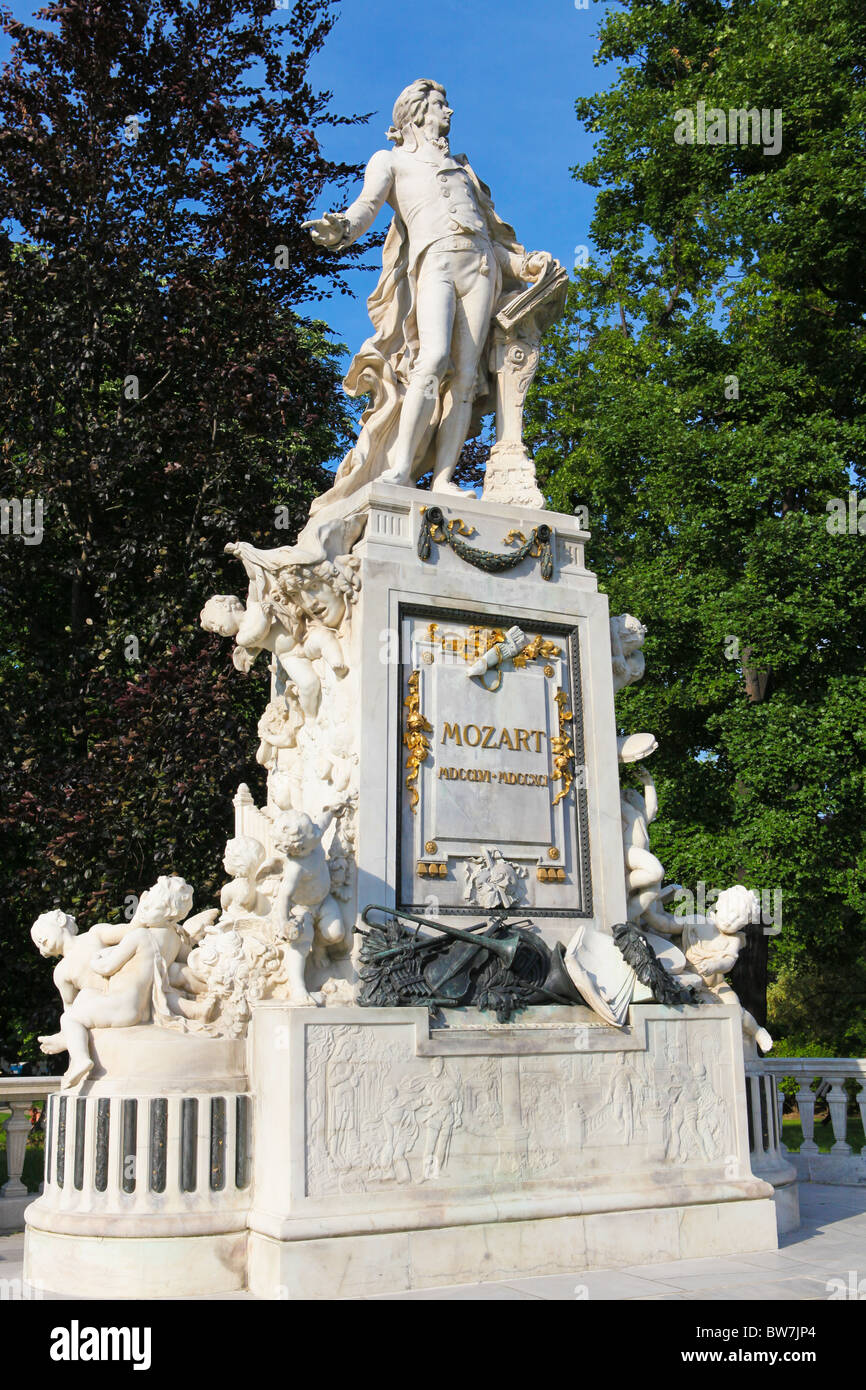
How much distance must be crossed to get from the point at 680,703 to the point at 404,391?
26.2 ft

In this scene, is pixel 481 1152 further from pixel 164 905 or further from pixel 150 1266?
pixel 164 905

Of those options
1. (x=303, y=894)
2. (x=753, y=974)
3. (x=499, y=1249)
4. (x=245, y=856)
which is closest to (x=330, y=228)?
(x=245, y=856)

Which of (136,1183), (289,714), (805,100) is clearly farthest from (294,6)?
(136,1183)

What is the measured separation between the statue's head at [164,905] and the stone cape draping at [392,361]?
11.2 ft

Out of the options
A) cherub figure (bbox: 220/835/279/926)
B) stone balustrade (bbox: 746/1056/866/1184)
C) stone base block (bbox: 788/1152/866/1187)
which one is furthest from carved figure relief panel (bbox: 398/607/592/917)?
stone base block (bbox: 788/1152/866/1187)

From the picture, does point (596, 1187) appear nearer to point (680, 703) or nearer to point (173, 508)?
point (680, 703)

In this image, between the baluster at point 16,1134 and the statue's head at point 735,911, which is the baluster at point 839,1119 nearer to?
the statue's head at point 735,911

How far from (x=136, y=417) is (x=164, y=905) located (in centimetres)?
1061

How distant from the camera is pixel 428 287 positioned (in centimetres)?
987

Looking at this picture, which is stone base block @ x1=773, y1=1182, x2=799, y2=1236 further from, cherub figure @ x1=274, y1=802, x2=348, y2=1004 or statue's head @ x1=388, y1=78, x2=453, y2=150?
statue's head @ x1=388, y1=78, x2=453, y2=150

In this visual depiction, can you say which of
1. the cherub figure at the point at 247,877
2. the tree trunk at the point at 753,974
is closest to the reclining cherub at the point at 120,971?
the cherub figure at the point at 247,877

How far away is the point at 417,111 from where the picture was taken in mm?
10195

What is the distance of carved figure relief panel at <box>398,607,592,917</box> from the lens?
8297mm

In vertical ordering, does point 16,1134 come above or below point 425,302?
below
